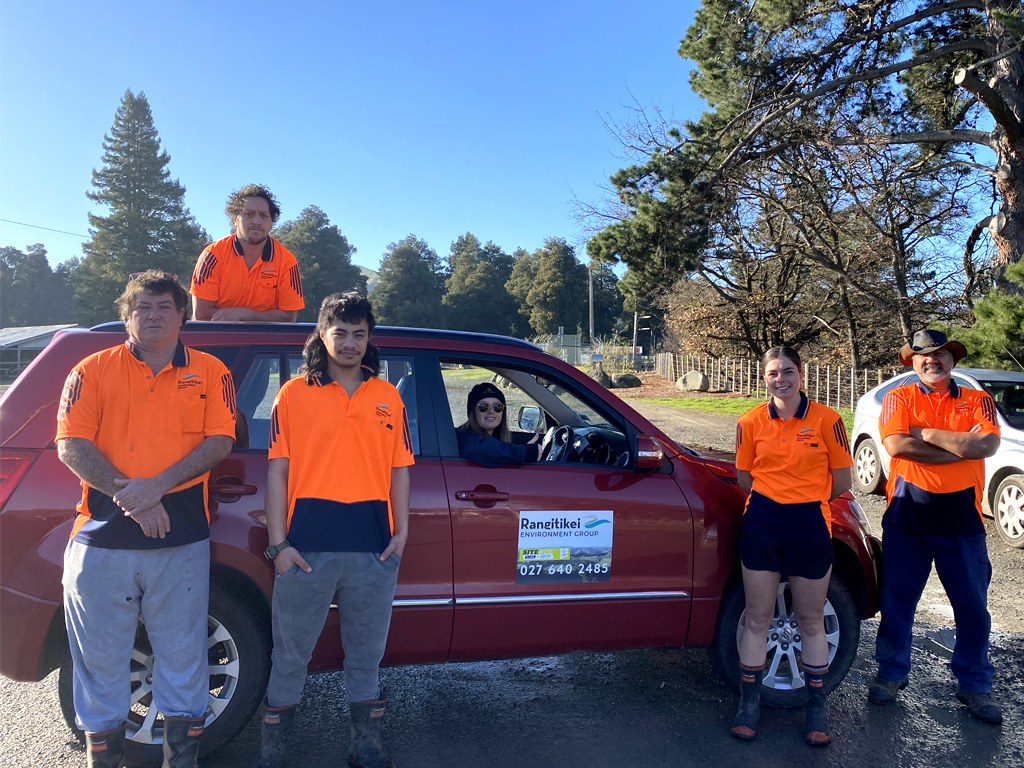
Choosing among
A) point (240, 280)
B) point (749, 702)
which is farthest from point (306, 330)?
point (749, 702)

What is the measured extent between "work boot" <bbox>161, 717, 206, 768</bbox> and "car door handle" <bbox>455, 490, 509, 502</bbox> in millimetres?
1282

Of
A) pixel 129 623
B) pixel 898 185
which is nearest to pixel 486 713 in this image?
pixel 129 623

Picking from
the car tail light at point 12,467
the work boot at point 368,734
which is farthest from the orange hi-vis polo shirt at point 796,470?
the car tail light at point 12,467

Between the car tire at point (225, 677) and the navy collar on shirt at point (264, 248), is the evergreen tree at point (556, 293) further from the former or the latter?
the car tire at point (225, 677)

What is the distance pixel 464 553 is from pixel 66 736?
1936 mm

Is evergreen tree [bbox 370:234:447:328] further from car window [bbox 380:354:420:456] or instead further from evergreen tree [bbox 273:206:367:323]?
car window [bbox 380:354:420:456]

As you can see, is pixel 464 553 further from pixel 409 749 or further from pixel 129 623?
pixel 129 623

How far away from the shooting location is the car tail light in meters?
2.61

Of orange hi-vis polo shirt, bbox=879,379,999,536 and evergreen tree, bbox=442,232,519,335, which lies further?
evergreen tree, bbox=442,232,519,335

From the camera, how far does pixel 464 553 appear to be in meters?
2.98

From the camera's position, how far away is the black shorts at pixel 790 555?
9.98 ft

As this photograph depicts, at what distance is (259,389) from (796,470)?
245cm

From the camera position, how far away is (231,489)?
2.79 m

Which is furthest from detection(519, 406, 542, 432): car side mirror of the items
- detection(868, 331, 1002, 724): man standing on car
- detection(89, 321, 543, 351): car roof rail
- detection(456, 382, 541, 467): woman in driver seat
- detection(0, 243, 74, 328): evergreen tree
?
detection(0, 243, 74, 328): evergreen tree
